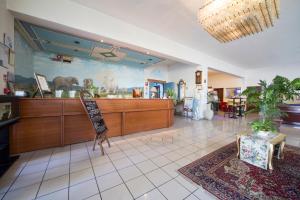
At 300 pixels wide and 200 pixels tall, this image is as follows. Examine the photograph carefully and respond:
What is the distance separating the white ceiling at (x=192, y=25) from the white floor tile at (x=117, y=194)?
3.71 meters

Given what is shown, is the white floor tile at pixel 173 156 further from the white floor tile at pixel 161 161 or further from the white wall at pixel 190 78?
the white wall at pixel 190 78

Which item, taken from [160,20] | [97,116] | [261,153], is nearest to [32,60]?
[97,116]

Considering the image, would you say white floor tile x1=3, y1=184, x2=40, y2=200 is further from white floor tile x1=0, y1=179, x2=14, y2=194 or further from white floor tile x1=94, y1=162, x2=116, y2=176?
white floor tile x1=94, y1=162, x2=116, y2=176

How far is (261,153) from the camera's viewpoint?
2121mm

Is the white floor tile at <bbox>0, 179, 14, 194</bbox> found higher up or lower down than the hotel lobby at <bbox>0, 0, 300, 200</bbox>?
lower down

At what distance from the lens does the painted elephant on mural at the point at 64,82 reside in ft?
16.8

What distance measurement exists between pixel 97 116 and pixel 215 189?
250 centimetres

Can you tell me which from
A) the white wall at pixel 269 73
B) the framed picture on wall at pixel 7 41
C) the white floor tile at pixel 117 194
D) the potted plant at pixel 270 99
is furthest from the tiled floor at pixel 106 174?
the white wall at pixel 269 73

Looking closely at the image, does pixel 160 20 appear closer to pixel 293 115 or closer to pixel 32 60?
pixel 32 60

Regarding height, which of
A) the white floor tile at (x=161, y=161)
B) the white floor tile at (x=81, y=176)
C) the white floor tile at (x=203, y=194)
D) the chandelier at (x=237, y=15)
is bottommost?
the white floor tile at (x=203, y=194)

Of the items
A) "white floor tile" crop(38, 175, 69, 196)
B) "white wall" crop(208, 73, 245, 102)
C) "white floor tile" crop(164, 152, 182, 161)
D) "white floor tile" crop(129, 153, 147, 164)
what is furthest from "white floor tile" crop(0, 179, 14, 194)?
"white wall" crop(208, 73, 245, 102)

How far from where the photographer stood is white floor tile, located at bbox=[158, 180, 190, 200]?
1.52 meters

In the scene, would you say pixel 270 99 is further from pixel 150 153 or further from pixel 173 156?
pixel 150 153

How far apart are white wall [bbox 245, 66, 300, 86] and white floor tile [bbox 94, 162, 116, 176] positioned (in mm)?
11254
